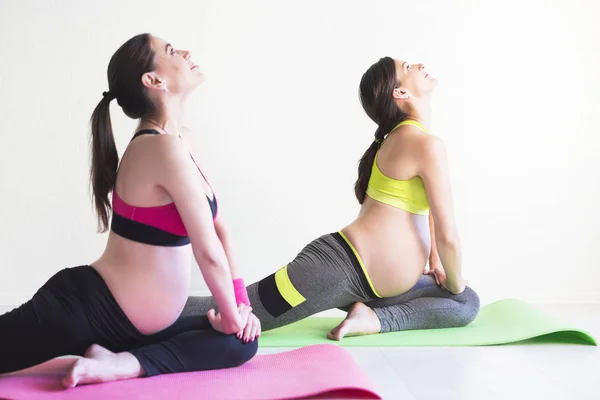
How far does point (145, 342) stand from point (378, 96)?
151 cm

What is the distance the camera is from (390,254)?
3.24 meters

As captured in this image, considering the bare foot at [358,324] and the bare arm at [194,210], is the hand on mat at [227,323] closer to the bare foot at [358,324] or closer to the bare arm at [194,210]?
the bare arm at [194,210]

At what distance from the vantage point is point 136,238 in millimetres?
2414

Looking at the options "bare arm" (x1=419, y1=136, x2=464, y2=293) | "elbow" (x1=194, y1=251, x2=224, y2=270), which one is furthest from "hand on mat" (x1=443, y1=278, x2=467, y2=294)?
"elbow" (x1=194, y1=251, x2=224, y2=270)

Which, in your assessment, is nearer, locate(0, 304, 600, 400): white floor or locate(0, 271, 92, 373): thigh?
locate(0, 271, 92, 373): thigh

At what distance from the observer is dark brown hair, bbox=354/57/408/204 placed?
11.2ft

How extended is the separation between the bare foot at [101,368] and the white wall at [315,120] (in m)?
Answer: 2.03

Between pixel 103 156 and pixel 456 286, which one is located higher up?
pixel 103 156

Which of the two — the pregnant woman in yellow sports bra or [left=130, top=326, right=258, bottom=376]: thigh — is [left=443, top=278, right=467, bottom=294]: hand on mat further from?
[left=130, top=326, right=258, bottom=376]: thigh

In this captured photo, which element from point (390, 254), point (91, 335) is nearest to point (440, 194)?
point (390, 254)

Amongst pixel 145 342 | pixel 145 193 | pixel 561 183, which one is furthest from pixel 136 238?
pixel 561 183

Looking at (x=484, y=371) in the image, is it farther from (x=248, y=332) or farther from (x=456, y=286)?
(x=248, y=332)

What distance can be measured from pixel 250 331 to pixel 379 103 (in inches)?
52.0

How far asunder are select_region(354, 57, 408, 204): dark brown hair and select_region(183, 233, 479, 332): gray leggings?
34cm
